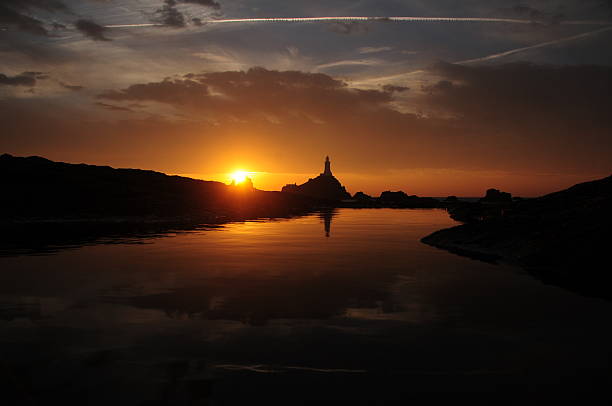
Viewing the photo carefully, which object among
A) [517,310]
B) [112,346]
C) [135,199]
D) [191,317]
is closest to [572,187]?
[517,310]

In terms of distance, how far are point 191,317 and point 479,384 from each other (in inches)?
284

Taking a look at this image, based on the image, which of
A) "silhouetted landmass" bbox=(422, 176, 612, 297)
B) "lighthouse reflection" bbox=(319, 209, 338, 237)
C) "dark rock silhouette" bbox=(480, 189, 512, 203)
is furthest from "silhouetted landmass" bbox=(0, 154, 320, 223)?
"dark rock silhouette" bbox=(480, 189, 512, 203)

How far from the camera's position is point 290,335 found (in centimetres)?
904

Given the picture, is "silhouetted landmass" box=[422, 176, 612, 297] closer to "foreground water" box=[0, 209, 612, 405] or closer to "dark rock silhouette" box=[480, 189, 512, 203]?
"foreground water" box=[0, 209, 612, 405]

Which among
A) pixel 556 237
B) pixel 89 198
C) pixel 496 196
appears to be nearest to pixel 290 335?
pixel 556 237

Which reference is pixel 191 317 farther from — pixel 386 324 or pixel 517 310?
pixel 517 310

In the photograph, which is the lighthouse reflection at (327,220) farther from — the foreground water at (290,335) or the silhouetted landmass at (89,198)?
the foreground water at (290,335)

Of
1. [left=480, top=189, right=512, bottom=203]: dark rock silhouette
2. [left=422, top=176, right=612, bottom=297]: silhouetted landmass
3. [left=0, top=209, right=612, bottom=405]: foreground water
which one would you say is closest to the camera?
[left=0, top=209, right=612, bottom=405]: foreground water

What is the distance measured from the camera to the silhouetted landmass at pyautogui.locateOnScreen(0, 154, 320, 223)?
204 feet

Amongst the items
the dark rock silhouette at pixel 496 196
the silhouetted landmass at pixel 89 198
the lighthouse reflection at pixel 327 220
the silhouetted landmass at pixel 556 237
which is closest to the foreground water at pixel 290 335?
the silhouetted landmass at pixel 556 237

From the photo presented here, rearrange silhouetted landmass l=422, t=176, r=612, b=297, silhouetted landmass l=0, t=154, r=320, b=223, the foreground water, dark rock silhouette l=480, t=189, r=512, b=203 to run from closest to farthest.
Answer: the foreground water → silhouetted landmass l=422, t=176, r=612, b=297 → silhouetted landmass l=0, t=154, r=320, b=223 → dark rock silhouette l=480, t=189, r=512, b=203

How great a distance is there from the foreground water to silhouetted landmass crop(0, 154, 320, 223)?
154 ft

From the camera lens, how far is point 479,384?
664 cm

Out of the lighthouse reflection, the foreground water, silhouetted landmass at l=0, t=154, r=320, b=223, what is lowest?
the foreground water
